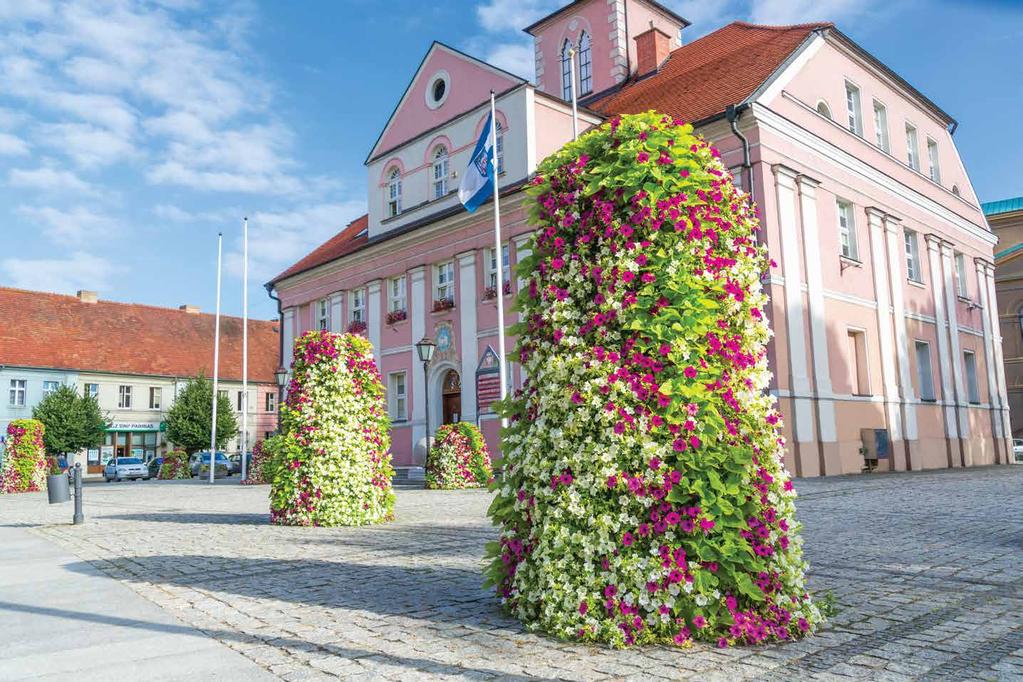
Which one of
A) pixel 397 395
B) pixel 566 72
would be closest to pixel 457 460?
pixel 397 395

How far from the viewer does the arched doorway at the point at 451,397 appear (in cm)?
2702

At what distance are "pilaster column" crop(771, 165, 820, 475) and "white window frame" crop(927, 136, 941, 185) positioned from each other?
11.5 m

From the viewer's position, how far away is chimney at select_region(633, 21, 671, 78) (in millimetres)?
28234

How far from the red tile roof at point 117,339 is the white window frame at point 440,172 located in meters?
28.7

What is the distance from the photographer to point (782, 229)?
1980 centimetres

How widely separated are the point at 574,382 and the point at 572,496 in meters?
0.69

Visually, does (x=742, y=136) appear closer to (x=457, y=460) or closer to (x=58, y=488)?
(x=457, y=460)

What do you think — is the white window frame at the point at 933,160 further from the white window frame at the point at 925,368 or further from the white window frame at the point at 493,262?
the white window frame at the point at 493,262

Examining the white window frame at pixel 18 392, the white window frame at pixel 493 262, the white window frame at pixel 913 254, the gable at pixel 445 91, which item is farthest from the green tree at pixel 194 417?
the white window frame at pixel 913 254

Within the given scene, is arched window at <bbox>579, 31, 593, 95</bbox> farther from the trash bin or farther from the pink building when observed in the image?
the trash bin

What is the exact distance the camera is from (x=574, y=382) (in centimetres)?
500

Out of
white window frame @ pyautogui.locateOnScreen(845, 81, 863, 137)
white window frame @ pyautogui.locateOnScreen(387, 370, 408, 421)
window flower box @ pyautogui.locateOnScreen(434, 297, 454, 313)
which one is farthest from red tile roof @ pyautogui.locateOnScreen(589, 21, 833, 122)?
white window frame @ pyautogui.locateOnScreen(387, 370, 408, 421)

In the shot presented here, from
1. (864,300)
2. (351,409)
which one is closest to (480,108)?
(864,300)

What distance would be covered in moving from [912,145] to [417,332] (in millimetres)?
18105
